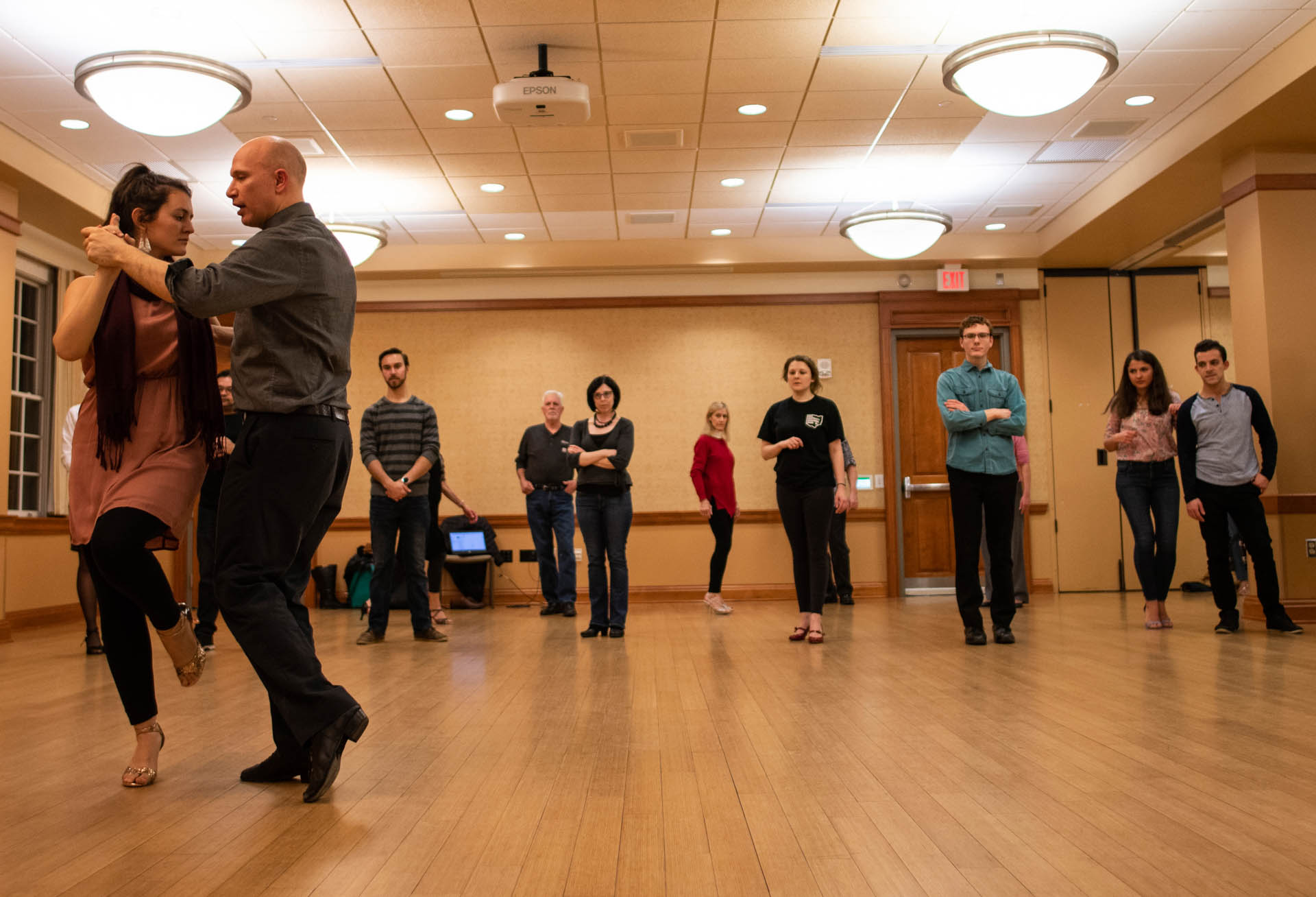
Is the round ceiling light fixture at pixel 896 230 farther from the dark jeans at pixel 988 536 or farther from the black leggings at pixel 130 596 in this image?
the black leggings at pixel 130 596

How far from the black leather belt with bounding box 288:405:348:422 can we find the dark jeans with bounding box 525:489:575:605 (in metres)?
5.35

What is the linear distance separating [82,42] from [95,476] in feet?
13.0

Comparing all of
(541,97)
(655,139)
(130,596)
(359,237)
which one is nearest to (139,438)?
(130,596)

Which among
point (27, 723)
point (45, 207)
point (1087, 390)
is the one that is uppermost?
point (45, 207)

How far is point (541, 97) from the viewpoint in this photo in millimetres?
5281

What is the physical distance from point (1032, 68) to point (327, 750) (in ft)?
14.9

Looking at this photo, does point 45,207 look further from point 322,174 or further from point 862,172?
point 862,172

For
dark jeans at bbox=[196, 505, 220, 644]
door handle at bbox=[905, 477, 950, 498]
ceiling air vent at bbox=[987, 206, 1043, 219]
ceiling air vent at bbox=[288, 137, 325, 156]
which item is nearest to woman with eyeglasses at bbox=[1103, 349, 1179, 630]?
ceiling air vent at bbox=[987, 206, 1043, 219]

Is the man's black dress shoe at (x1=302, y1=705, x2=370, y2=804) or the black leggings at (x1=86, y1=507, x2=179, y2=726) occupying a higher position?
the black leggings at (x1=86, y1=507, x2=179, y2=726)

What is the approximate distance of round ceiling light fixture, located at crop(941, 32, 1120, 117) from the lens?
4988 millimetres

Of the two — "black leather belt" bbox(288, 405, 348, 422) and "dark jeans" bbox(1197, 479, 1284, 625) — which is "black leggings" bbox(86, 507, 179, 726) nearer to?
"black leather belt" bbox(288, 405, 348, 422)

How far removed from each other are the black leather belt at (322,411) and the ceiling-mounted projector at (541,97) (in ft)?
11.1

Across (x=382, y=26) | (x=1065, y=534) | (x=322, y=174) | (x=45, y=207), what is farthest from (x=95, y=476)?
(x=1065, y=534)

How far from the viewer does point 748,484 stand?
9.52 metres
